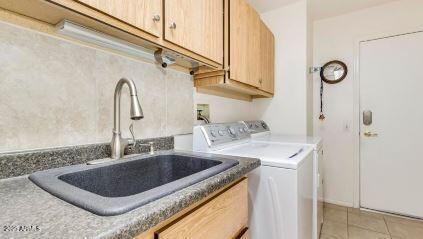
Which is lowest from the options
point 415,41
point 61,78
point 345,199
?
point 345,199

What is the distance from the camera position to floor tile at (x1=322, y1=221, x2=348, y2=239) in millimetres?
2008

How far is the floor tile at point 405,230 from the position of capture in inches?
77.6

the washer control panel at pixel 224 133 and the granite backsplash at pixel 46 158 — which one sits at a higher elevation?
the washer control panel at pixel 224 133

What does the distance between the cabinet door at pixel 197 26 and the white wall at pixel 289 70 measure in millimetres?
1301

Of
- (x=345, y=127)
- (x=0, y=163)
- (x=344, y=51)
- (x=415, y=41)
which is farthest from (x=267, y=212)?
(x=415, y=41)

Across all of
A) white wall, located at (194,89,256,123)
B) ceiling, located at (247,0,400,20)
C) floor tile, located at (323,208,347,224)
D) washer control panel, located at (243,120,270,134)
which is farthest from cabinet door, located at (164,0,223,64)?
floor tile, located at (323,208,347,224)

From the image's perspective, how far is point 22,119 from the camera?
794 mm

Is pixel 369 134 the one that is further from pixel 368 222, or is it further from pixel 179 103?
pixel 179 103

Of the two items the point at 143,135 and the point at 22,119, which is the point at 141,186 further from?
the point at 22,119

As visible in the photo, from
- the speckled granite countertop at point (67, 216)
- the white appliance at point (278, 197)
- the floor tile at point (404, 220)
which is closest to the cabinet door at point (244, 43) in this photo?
the white appliance at point (278, 197)

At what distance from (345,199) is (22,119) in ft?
10.7

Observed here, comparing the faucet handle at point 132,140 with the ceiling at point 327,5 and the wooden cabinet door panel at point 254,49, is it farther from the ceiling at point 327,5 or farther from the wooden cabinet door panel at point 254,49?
the ceiling at point 327,5

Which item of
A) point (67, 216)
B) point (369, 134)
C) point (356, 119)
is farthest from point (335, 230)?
point (67, 216)

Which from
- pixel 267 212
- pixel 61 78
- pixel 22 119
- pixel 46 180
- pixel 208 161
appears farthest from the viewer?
pixel 267 212
